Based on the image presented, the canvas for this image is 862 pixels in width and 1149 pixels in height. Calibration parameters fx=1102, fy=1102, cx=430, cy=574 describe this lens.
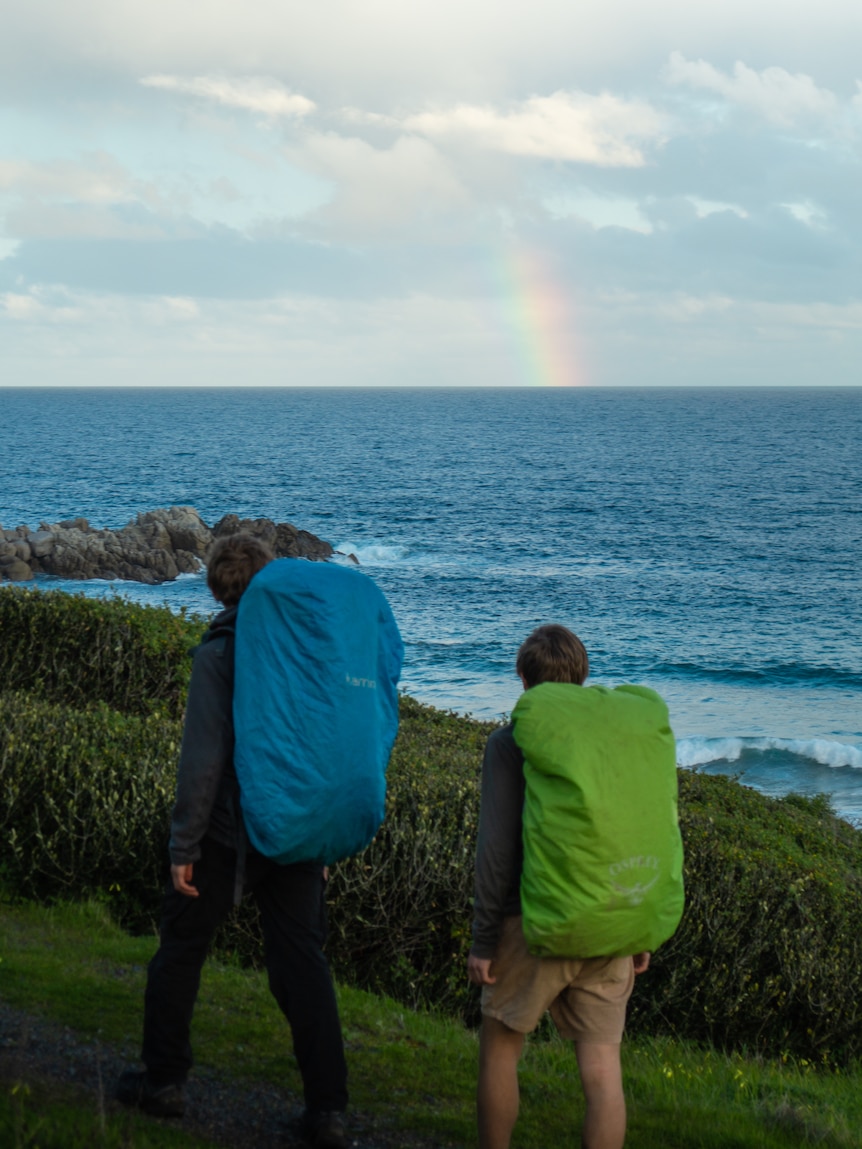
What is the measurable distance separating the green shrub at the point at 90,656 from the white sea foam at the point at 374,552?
1822 inches

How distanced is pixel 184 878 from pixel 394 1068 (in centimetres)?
184

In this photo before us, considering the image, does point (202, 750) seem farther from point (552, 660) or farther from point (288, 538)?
point (288, 538)

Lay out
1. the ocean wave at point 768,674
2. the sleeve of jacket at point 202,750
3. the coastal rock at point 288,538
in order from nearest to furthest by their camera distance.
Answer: the sleeve of jacket at point 202,750 < the ocean wave at point 768,674 < the coastal rock at point 288,538

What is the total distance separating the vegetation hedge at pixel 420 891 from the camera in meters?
7.21

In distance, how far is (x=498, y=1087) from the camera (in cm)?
409

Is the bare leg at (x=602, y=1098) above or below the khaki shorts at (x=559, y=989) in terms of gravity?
below

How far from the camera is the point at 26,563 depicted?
50.3 metres

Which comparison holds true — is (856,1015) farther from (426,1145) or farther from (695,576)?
(695,576)

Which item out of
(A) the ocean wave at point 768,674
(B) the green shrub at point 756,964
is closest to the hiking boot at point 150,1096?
(B) the green shrub at point 756,964

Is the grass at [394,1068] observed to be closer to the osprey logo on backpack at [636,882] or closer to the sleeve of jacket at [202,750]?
the sleeve of jacket at [202,750]

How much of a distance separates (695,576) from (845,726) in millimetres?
23724

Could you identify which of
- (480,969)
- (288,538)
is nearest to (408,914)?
(480,969)

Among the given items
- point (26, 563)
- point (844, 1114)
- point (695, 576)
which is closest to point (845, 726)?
point (695, 576)

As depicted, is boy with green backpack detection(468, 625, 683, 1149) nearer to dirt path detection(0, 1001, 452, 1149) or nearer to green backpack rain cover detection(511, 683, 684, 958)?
green backpack rain cover detection(511, 683, 684, 958)
